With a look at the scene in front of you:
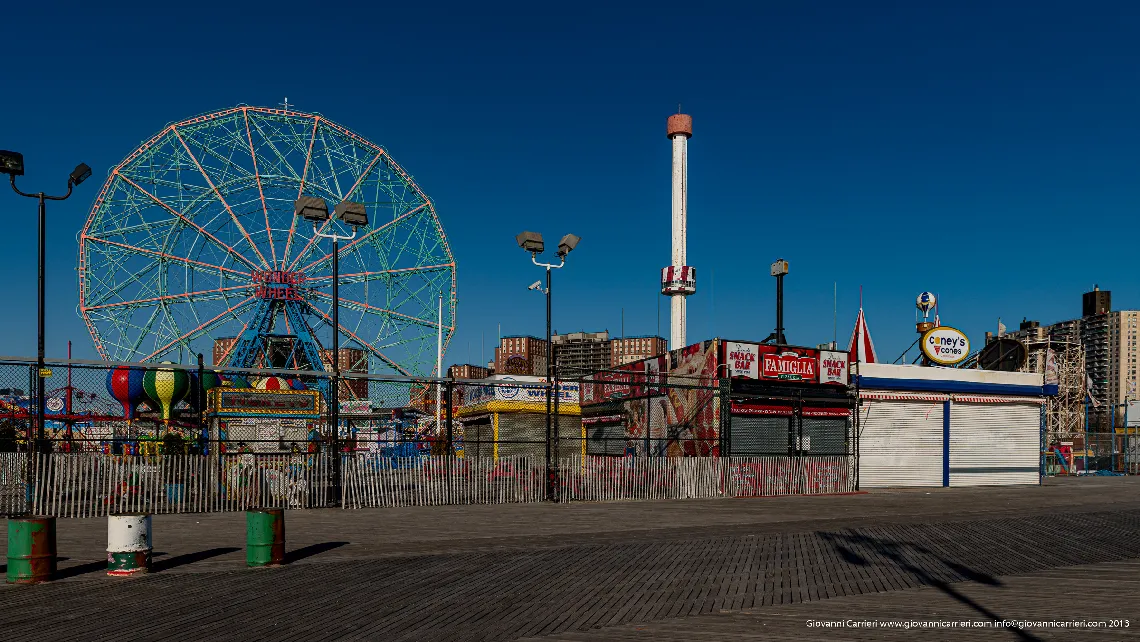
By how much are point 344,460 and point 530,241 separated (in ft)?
24.0

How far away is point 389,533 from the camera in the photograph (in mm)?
16078

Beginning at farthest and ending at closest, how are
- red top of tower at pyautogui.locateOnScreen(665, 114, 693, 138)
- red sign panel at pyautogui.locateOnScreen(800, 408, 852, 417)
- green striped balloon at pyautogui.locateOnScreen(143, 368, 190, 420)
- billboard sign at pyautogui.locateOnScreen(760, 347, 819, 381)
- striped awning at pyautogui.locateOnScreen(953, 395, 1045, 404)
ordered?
red top of tower at pyautogui.locateOnScreen(665, 114, 693, 138)
green striped balloon at pyautogui.locateOnScreen(143, 368, 190, 420)
striped awning at pyautogui.locateOnScreen(953, 395, 1045, 404)
red sign panel at pyautogui.locateOnScreen(800, 408, 852, 417)
billboard sign at pyautogui.locateOnScreen(760, 347, 819, 381)

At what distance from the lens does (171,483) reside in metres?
19.5

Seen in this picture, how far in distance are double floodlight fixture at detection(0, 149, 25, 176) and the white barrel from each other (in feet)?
35.1

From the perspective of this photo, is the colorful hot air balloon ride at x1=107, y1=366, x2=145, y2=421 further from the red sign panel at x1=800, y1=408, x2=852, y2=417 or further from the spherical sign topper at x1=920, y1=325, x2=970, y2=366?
the spherical sign topper at x1=920, y1=325, x2=970, y2=366

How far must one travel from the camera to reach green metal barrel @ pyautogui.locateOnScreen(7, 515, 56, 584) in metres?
10.4

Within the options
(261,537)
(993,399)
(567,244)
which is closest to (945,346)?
(993,399)

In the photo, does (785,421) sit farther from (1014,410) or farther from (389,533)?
(389,533)

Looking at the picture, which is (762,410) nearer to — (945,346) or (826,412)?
(826,412)

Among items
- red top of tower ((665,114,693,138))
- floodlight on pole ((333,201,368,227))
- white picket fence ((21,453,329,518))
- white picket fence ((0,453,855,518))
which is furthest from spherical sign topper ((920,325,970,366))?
red top of tower ((665,114,693,138))

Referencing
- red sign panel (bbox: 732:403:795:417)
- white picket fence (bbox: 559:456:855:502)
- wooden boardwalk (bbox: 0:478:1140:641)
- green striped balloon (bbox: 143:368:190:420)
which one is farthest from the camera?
green striped balloon (bbox: 143:368:190:420)

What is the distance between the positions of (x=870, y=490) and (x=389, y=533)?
73.3ft

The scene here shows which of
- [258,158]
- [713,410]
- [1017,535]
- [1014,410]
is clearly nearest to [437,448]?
[713,410]

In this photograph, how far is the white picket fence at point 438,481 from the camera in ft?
71.5
